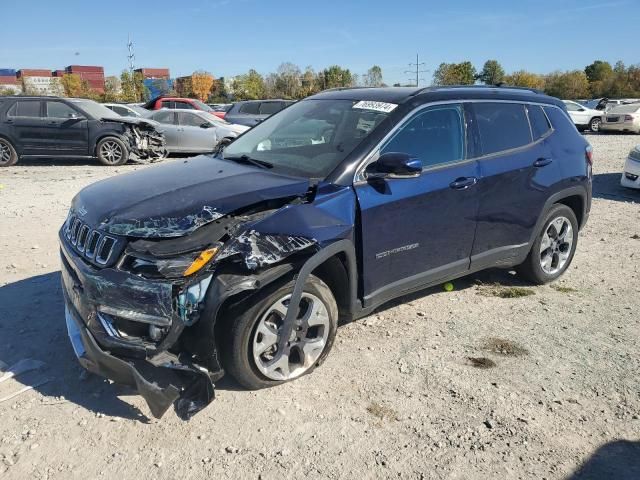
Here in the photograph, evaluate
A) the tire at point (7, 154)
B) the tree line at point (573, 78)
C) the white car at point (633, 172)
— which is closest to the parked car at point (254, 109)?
the tire at point (7, 154)

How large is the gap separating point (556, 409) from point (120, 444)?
2.49m

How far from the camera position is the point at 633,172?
357 inches

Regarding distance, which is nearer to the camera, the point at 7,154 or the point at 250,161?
the point at 250,161

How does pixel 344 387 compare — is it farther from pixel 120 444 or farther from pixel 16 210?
pixel 16 210

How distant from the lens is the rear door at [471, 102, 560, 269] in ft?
13.9

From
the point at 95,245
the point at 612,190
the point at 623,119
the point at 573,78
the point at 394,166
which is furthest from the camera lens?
the point at 573,78

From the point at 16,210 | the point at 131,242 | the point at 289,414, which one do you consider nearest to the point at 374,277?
the point at 289,414

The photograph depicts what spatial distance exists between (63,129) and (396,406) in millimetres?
12013

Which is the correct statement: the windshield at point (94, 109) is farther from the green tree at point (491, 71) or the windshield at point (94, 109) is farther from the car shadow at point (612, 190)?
the green tree at point (491, 71)

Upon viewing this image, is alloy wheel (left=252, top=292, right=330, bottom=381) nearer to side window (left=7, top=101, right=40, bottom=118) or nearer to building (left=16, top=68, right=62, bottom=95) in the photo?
side window (left=7, top=101, right=40, bottom=118)

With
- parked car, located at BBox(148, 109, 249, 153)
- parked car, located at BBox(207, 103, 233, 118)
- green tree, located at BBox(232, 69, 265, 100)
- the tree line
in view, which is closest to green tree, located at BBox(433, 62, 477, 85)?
the tree line

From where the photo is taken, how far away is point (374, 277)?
141 inches

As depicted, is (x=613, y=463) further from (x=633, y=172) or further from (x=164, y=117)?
(x=164, y=117)

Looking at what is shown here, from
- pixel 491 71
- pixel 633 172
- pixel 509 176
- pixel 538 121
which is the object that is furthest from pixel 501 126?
pixel 491 71
